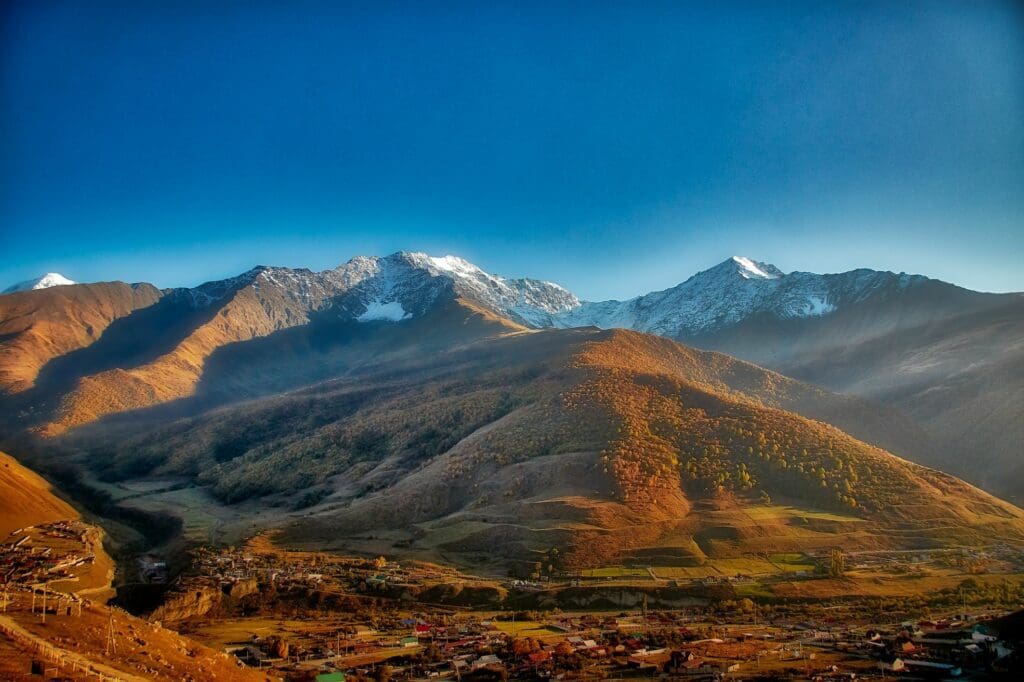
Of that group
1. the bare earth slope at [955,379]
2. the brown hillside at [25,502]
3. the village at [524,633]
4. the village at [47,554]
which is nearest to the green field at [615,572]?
the village at [524,633]

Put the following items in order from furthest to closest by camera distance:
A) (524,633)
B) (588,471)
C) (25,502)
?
(25,502)
(588,471)
(524,633)

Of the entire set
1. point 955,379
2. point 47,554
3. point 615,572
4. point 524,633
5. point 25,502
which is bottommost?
point 615,572

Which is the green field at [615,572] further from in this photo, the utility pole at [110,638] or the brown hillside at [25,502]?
the brown hillside at [25,502]

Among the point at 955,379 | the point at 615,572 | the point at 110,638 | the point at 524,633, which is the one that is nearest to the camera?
the point at 110,638

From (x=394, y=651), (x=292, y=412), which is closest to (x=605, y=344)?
(x=292, y=412)

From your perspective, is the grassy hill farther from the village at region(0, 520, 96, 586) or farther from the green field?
the village at region(0, 520, 96, 586)

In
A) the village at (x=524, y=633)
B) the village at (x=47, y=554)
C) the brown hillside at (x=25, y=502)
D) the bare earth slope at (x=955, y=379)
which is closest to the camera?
the village at (x=524, y=633)

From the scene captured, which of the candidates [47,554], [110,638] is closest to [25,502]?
[47,554]

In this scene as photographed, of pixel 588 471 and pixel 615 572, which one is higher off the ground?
pixel 588 471

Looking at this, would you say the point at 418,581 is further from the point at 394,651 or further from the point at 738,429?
the point at 738,429

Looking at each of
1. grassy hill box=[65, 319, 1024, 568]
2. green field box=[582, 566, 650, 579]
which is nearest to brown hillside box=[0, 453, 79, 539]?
grassy hill box=[65, 319, 1024, 568]

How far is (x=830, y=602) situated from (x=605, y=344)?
90.3m

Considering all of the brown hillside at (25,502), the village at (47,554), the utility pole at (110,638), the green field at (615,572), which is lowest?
the green field at (615,572)

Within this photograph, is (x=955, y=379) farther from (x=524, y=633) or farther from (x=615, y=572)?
(x=524, y=633)
